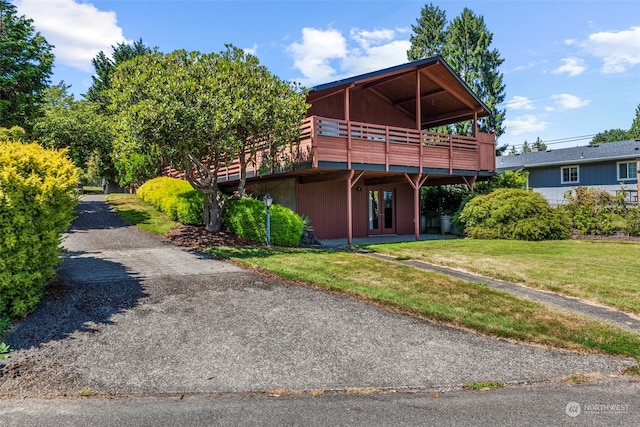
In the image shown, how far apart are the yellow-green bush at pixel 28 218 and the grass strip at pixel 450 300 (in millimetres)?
3861

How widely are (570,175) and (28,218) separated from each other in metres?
32.4

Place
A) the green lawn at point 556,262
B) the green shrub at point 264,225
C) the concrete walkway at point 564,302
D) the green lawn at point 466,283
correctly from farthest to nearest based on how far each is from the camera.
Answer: the green shrub at point 264,225, the green lawn at point 556,262, the concrete walkway at point 564,302, the green lawn at point 466,283

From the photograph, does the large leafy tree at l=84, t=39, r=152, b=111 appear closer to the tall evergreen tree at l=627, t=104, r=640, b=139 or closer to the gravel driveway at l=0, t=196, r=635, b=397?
the gravel driveway at l=0, t=196, r=635, b=397

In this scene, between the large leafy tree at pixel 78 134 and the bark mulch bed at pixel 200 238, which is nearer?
the bark mulch bed at pixel 200 238

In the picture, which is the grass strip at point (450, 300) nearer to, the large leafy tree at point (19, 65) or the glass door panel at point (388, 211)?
the glass door panel at point (388, 211)

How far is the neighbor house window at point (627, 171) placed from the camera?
25500mm

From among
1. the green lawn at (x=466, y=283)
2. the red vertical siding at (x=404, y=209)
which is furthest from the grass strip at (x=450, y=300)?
the red vertical siding at (x=404, y=209)

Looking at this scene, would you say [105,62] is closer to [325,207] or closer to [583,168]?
[325,207]

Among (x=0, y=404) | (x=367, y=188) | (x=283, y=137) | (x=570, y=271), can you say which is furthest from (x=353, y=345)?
(x=367, y=188)

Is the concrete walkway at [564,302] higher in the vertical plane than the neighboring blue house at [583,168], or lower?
lower

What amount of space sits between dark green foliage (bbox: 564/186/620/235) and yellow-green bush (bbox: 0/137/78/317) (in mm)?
16844

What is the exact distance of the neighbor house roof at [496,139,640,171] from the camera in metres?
25.8

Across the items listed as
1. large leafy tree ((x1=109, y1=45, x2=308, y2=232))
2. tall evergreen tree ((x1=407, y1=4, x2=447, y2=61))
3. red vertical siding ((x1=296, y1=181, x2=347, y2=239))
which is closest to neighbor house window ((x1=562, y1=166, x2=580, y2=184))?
tall evergreen tree ((x1=407, y1=4, x2=447, y2=61))

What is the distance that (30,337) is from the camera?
4.68 metres
